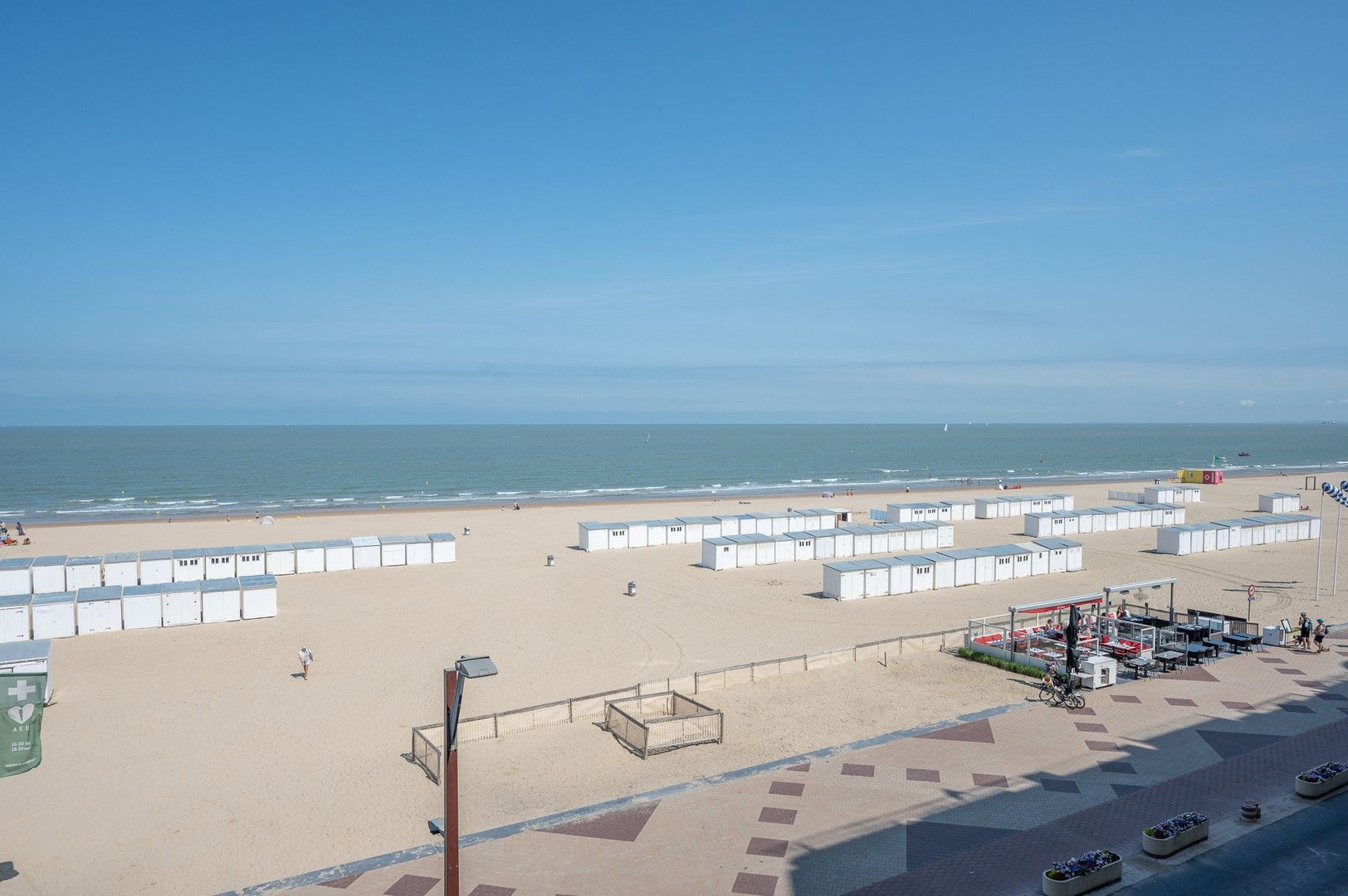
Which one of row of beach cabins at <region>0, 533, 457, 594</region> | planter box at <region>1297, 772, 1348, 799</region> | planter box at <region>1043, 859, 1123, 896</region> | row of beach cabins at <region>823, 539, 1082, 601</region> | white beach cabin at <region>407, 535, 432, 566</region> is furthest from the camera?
white beach cabin at <region>407, 535, 432, 566</region>

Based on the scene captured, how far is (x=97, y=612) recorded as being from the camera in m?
26.6

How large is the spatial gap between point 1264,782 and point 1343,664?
9.76 metres

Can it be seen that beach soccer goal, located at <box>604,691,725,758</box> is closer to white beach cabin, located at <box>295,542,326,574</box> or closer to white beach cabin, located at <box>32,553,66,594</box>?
white beach cabin, located at <box>295,542,326,574</box>

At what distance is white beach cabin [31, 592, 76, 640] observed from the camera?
1012 inches

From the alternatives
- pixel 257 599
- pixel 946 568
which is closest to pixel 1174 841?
pixel 946 568

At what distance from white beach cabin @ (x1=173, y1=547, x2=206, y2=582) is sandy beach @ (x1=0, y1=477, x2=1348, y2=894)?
A: 10.2 feet

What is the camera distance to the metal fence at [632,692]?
1642cm

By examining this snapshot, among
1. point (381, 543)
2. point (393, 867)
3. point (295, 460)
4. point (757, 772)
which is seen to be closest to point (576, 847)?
point (393, 867)

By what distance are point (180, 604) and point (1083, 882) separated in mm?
26448

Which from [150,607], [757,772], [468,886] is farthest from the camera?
[150,607]

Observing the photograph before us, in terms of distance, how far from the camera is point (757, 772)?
594 inches

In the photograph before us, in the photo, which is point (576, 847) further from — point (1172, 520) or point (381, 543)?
point (1172, 520)

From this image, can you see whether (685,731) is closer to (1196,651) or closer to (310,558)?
(1196,651)

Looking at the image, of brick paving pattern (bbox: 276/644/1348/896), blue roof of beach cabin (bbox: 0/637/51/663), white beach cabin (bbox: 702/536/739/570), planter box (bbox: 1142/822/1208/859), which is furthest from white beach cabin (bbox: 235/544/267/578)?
planter box (bbox: 1142/822/1208/859)
